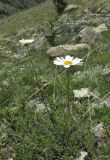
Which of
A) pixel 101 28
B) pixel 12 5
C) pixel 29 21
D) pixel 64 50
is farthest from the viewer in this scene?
pixel 12 5

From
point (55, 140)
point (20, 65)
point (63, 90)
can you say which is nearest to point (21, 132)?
point (55, 140)

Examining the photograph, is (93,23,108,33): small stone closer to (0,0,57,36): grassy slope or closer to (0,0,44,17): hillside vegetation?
(0,0,57,36): grassy slope

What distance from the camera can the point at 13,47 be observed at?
768 inches

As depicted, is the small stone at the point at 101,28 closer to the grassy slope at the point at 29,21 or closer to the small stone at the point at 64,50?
the small stone at the point at 64,50

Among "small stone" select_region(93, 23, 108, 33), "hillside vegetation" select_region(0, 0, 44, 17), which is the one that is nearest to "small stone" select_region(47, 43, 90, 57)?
"small stone" select_region(93, 23, 108, 33)

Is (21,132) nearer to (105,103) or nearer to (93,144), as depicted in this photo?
(93,144)

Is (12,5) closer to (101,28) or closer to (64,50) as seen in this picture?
(101,28)

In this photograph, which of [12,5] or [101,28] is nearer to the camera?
[101,28]

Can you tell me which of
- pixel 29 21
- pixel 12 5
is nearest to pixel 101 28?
pixel 29 21

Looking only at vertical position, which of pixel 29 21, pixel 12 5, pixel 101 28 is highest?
pixel 101 28

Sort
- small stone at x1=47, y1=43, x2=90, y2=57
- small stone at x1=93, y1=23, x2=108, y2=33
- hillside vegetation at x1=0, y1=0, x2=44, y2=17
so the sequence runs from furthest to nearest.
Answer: hillside vegetation at x1=0, y1=0, x2=44, y2=17
small stone at x1=93, y1=23, x2=108, y2=33
small stone at x1=47, y1=43, x2=90, y2=57

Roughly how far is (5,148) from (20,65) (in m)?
6.78

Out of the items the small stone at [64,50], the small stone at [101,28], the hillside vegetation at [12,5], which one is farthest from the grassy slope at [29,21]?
the hillside vegetation at [12,5]

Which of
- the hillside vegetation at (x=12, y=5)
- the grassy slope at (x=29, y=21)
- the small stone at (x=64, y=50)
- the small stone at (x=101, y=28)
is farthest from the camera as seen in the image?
the hillside vegetation at (x=12, y=5)
